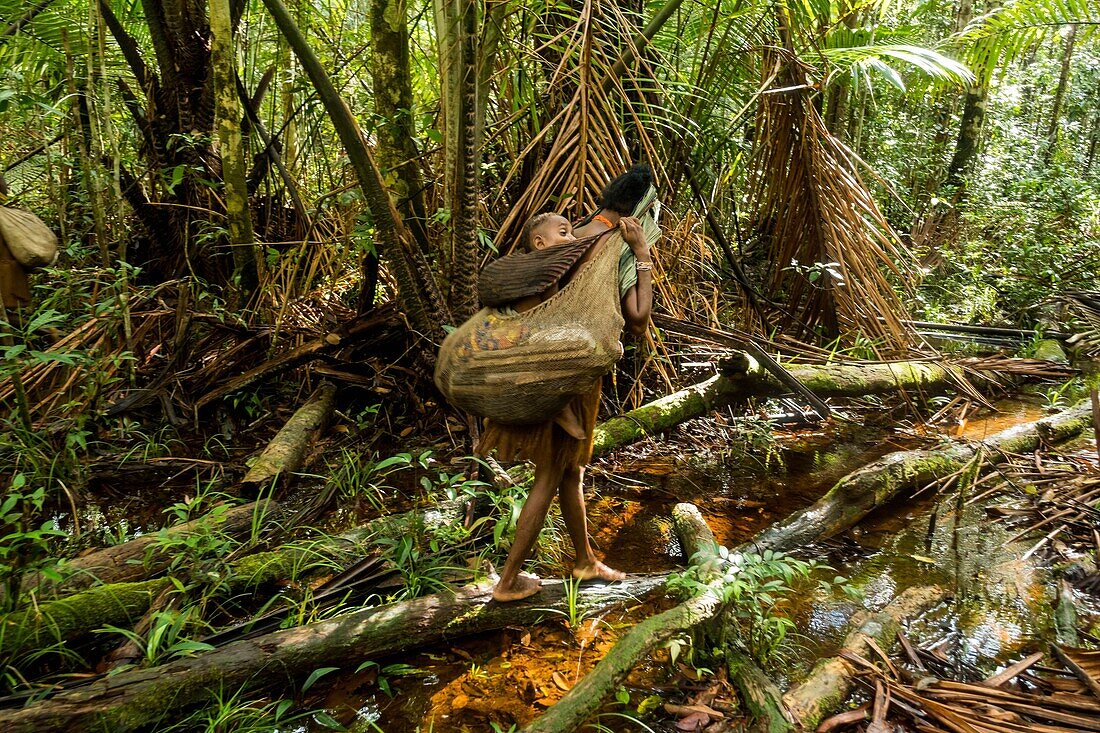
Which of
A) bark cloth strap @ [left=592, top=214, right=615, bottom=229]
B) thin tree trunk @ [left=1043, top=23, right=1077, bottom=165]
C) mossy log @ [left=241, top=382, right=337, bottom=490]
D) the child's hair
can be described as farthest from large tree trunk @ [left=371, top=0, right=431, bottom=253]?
thin tree trunk @ [left=1043, top=23, right=1077, bottom=165]

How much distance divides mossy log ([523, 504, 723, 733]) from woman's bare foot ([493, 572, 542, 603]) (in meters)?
0.52

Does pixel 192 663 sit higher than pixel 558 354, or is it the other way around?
pixel 558 354

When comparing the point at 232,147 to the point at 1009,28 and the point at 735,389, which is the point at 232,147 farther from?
the point at 1009,28

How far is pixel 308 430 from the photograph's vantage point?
398cm

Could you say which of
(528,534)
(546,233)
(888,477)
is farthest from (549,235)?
(888,477)

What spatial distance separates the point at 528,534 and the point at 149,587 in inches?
56.6

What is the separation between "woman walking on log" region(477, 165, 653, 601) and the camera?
2668mm

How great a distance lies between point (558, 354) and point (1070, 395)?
4803mm

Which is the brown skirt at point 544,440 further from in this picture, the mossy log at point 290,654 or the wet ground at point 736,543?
the wet ground at point 736,543

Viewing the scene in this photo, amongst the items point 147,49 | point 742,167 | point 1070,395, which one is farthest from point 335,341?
point 1070,395

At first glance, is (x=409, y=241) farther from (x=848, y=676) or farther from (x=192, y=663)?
(x=848, y=676)

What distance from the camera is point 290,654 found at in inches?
92.3

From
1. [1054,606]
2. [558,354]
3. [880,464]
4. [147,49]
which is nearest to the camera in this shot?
[558,354]

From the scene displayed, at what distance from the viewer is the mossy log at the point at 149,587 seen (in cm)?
234
